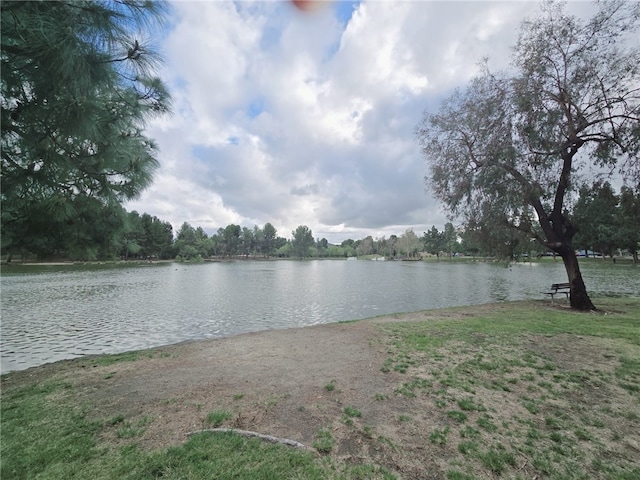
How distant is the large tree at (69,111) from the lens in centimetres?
239

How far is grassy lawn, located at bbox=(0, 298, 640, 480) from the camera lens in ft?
9.05

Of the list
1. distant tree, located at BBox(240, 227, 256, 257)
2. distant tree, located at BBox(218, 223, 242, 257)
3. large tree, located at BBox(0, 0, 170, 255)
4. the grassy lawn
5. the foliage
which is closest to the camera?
large tree, located at BBox(0, 0, 170, 255)

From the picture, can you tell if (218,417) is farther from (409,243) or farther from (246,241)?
(246,241)

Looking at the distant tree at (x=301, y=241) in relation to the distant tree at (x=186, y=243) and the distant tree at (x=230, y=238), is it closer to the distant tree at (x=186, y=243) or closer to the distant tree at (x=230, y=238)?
the distant tree at (x=230, y=238)

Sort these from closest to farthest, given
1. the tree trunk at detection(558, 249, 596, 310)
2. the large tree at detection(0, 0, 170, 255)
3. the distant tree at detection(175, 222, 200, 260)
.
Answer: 1. the large tree at detection(0, 0, 170, 255)
2. the tree trunk at detection(558, 249, 596, 310)
3. the distant tree at detection(175, 222, 200, 260)

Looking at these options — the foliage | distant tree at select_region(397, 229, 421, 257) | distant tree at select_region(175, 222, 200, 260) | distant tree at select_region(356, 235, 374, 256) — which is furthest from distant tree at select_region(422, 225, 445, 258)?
the foliage

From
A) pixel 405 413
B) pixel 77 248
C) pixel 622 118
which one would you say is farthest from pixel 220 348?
pixel 622 118

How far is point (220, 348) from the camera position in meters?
7.84

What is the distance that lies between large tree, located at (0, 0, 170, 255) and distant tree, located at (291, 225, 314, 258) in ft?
421

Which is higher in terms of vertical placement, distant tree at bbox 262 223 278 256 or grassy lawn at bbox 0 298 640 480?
distant tree at bbox 262 223 278 256

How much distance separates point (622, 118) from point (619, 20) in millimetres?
3039

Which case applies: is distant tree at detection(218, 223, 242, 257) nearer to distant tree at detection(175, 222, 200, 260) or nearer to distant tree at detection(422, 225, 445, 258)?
distant tree at detection(175, 222, 200, 260)

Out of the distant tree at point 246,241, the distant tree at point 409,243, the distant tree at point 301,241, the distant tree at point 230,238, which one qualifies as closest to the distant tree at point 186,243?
the distant tree at point 230,238

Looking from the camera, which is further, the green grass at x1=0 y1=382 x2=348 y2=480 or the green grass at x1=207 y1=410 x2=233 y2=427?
the green grass at x1=207 y1=410 x2=233 y2=427
